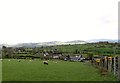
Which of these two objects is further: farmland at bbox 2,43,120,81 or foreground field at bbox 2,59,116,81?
farmland at bbox 2,43,120,81

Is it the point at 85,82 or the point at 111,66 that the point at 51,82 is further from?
the point at 111,66

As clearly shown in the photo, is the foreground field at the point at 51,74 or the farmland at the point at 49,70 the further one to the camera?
the farmland at the point at 49,70

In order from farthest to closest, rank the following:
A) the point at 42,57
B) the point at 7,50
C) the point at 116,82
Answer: the point at 7,50 < the point at 42,57 < the point at 116,82

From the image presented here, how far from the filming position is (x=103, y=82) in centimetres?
1931

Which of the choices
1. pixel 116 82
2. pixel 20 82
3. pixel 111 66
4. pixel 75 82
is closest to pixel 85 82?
pixel 75 82

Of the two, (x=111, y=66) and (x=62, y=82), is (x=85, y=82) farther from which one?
(x=111, y=66)

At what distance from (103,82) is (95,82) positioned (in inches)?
18.8

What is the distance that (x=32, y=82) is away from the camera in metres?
18.6

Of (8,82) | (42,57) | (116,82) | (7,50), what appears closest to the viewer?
(8,82)

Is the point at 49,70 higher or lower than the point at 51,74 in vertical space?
lower

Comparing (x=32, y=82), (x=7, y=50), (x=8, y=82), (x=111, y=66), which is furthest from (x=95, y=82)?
(x=7, y=50)

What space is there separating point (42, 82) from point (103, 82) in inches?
145

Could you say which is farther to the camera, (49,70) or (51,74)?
(49,70)

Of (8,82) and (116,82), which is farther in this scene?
(116,82)
